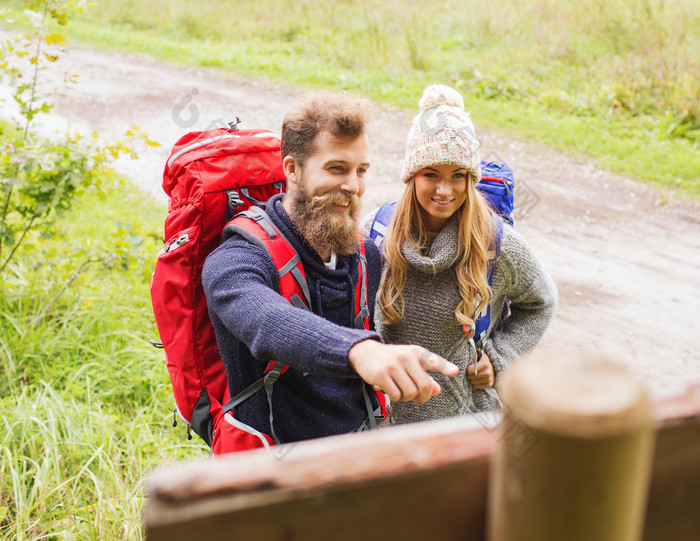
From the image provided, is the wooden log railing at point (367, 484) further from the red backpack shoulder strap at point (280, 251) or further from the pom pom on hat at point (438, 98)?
the pom pom on hat at point (438, 98)

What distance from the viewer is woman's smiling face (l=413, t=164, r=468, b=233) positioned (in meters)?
2.40

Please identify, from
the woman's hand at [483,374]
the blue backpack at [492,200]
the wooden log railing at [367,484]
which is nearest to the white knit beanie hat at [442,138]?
the blue backpack at [492,200]

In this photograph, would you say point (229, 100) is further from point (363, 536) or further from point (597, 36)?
point (363, 536)

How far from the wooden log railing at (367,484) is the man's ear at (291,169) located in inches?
61.3

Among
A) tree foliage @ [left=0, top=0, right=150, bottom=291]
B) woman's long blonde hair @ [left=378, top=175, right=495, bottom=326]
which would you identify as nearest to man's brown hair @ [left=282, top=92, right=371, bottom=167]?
woman's long blonde hair @ [left=378, top=175, right=495, bottom=326]

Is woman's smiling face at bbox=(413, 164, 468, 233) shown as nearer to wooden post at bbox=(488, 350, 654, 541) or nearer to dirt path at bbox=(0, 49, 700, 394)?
dirt path at bbox=(0, 49, 700, 394)

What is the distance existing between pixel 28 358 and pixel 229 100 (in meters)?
6.55

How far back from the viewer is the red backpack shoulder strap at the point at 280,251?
5.96 feet

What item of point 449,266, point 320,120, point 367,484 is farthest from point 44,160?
point 367,484

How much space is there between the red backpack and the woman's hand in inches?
19.2

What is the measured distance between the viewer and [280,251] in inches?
72.6

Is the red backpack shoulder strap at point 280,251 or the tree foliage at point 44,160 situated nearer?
the red backpack shoulder strap at point 280,251

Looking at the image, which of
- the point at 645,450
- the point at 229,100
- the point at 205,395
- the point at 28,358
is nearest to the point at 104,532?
the point at 205,395

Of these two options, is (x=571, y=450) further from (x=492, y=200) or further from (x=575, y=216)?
(x=575, y=216)
